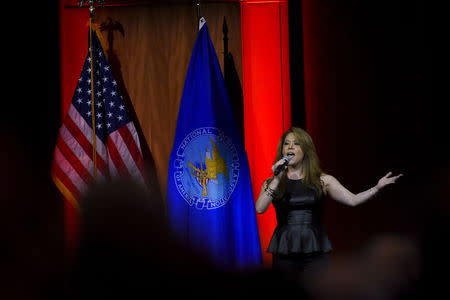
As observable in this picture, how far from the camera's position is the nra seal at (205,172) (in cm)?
386

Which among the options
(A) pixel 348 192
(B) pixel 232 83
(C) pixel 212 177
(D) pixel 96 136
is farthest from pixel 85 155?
(A) pixel 348 192

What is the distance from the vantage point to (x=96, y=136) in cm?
387

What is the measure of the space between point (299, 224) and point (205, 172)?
908 mm

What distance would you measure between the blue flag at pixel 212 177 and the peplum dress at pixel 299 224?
0.62 m

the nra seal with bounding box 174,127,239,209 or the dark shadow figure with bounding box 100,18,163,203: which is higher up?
the dark shadow figure with bounding box 100,18,163,203

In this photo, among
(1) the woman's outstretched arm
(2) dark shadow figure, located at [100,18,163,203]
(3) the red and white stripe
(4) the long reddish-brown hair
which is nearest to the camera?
(1) the woman's outstretched arm

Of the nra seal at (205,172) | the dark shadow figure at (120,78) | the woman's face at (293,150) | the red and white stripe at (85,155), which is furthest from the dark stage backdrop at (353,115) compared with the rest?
the nra seal at (205,172)

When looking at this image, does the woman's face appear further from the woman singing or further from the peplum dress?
the peplum dress

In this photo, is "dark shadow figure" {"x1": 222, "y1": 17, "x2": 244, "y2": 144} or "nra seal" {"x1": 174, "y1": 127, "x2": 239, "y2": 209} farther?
"dark shadow figure" {"x1": 222, "y1": 17, "x2": 244, "y2": 144}

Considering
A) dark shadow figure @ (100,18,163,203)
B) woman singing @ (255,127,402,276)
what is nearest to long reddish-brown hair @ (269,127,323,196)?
woman singing @ (255,127,402,276)

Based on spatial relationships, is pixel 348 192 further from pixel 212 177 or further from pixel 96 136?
pixel 96 136

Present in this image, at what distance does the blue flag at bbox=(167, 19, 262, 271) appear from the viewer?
12.6 feet

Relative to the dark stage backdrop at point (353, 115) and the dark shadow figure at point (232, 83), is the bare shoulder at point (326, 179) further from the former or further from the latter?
the dark shadow figure at point (232, 83)

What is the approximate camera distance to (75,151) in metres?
3.80
